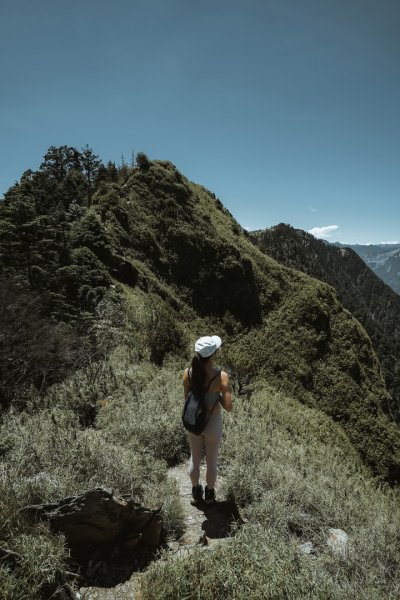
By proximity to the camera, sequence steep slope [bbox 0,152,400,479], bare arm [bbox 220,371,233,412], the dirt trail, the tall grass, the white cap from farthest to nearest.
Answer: steep slope [bbox 0,152,400,479], bare arm [bbox 220,371,233,412], the white cap, the dirt trail, the tall grass

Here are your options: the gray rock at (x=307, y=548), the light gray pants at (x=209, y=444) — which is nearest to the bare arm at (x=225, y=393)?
the light gray pants at (x=209, y=444)

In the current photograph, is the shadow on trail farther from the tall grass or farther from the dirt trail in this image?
the tall grass

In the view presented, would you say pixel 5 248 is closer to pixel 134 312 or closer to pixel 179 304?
pixel 134 312

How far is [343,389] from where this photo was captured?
26.0 meters

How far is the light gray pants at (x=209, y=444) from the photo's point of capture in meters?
4.63

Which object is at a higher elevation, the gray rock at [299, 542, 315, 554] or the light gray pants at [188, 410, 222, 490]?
the light gray pants at [188, 410, 222, 490]

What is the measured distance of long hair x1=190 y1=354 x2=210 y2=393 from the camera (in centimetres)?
446

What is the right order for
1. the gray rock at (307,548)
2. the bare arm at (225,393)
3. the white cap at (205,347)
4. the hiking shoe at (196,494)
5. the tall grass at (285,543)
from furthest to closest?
the hiking shoe at (196,494) → the bare arm at (225,393) → the white cap at (205,347) → the gray rock at (307,548) → the tall grass at (285,543)

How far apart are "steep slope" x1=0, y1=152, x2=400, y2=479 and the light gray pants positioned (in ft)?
46.0

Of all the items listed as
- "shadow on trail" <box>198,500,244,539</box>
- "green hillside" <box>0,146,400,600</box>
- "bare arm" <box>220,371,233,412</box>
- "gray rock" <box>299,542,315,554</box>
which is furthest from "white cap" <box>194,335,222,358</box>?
"gray rock" <box>299,542,315,554</box>

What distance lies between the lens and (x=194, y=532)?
454 cm

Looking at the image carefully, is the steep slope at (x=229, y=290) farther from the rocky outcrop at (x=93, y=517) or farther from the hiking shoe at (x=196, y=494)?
the rocky outcrop at (x=93, y=517)

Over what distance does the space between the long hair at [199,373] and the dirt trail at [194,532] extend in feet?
5.26

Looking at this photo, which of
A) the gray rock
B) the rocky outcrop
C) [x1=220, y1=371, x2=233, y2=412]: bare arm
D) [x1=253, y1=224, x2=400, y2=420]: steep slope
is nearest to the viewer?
the rocky outcrop
